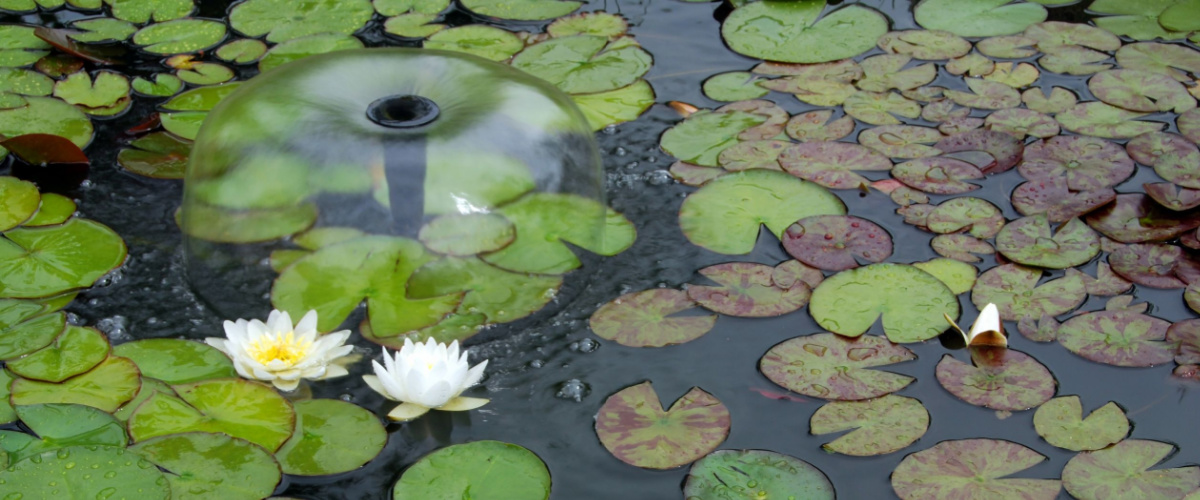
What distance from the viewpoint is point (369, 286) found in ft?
7.86

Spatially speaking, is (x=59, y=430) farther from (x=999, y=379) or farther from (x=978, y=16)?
(x=978, y=16)

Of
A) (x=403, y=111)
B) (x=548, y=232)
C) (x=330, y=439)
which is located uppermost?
(x=403, y=111)

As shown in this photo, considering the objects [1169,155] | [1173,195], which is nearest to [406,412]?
[1173,195]

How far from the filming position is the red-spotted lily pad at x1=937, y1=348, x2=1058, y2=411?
2.25 m

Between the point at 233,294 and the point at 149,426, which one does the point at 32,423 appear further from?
the point at 233,294

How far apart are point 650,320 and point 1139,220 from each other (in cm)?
144

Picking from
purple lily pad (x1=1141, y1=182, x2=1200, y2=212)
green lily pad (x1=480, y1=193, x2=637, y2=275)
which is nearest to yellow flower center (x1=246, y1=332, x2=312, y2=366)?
green lily pad (x1=480, y1=193, x2=637, y2=275)

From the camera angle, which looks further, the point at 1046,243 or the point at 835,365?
the point at 1046,243

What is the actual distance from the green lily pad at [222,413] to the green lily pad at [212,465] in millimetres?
33

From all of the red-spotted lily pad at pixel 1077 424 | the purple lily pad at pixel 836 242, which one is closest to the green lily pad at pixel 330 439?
the purple lily pad at pixel 836 242

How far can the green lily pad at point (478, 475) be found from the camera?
2010 millimetres

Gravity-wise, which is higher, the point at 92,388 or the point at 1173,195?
the point at 1173,195

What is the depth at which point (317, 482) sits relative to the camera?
2057mm

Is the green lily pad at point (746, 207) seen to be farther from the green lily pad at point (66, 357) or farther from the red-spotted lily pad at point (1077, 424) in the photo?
the green lily pad at point (66, 357)
